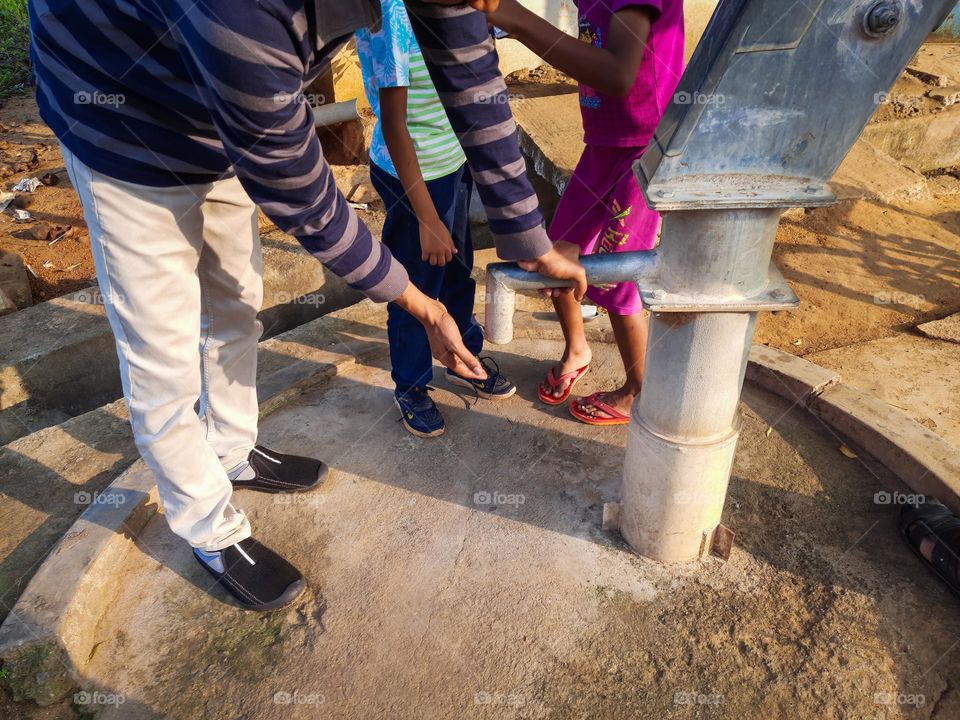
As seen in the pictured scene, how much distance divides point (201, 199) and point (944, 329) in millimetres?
3432

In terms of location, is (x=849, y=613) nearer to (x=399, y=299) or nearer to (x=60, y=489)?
(x=399, y=299)

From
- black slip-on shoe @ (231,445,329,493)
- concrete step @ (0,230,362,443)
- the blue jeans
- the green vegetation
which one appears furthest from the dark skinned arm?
the green vegetation

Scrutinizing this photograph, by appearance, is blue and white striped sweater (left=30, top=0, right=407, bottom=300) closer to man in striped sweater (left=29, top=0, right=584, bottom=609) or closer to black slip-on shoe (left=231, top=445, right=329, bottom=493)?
man in striped sweater (left=29, top=0, right=584, bottom=609)

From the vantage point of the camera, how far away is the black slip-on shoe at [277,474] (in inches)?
87.4

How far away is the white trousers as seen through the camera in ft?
5.07

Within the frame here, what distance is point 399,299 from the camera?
160cm

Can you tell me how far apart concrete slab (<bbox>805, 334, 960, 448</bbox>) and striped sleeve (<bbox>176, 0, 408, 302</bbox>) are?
7.88 ft

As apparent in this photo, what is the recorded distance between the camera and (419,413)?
8.02 ft

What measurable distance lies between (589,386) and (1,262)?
9.17ft

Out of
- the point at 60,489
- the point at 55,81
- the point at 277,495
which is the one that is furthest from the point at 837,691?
the point at 60,489

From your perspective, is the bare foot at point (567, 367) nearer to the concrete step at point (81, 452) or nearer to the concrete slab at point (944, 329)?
the concrete step at point (81, 452)

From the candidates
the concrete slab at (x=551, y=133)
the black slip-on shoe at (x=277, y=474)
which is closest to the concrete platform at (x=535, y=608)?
the black slip-on shoe at (x=277, y=474)

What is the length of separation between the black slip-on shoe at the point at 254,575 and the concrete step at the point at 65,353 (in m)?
1.45

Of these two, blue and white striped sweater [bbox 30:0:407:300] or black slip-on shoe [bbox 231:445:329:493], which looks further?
black slip-on shoe [bbox 231:445:329:493]
